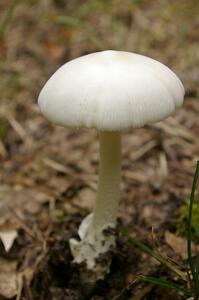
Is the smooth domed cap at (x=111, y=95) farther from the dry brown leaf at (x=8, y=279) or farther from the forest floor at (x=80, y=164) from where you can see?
the dry brown leaf at (x=8, y=279)

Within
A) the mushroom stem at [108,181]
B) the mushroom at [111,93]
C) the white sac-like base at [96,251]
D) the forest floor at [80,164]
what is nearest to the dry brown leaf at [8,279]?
the forest floor at [80,164]

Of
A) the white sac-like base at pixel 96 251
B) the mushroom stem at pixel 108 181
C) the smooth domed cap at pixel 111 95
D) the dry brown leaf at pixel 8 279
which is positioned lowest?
the dry brown leaf at pixel 8 279

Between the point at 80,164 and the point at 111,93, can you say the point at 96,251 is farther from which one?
the point at 80,164

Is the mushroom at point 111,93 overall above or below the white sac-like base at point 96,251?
above

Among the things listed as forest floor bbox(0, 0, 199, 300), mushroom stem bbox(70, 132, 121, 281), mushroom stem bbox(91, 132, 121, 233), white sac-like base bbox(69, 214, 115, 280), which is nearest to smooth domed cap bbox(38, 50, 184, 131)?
mushroom stem bbox(91, 132, 121, 233)

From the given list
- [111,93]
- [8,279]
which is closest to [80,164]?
[8,279]
